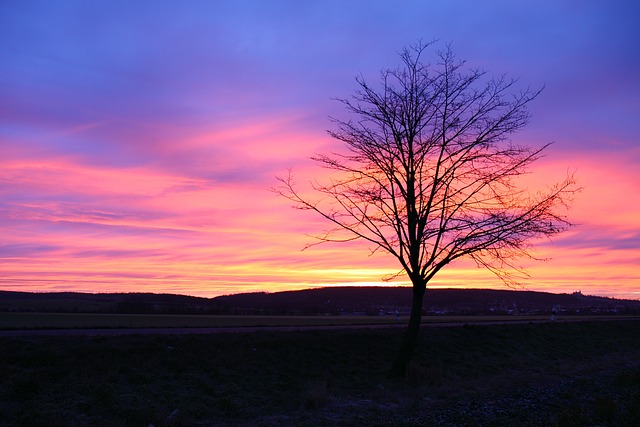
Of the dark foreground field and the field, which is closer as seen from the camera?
the dark foreground field

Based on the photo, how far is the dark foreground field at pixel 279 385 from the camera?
579 inches

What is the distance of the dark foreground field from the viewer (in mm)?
14719

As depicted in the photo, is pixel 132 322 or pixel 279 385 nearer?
pixel 279 385

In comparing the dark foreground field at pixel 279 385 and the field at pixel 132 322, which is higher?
the field at pixel 132 322

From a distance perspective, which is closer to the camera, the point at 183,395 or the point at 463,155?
the point at 183,395

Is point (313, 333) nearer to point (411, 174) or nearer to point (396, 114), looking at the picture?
point (411, 174)

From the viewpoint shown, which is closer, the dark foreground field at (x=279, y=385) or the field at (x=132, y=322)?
the dark foreground field at (x=279, y=385)

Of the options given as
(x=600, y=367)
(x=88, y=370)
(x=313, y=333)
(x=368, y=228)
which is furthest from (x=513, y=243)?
(x=88, y=370)

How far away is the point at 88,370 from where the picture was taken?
16.6 metres

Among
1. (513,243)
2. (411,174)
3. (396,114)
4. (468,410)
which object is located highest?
(396,114)

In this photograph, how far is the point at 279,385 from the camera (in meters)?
19.5

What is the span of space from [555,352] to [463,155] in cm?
2039

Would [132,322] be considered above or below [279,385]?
above

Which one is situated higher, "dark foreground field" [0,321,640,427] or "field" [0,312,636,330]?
"field" [0,312,636,330]
